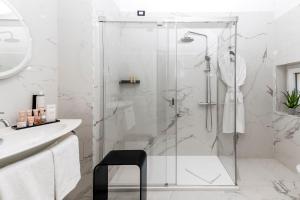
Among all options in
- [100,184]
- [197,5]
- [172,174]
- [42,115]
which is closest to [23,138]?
[42,115]

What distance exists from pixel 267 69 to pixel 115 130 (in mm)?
2433

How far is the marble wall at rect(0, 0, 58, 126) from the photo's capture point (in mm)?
1631

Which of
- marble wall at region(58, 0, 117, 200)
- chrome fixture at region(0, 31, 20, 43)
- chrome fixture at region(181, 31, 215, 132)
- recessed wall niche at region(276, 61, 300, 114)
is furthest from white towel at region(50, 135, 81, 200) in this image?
recessed wall niche at region(276, 61, 300, 114)

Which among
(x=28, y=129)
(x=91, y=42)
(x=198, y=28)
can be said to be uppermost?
(x=198, y=28)

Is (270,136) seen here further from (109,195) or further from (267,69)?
(109,195)

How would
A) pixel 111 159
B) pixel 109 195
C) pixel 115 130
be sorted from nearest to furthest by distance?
pixel 111 159 → pixel 109 195 → pixel 115 130

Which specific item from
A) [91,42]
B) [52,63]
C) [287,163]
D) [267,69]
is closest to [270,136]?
[287,163]

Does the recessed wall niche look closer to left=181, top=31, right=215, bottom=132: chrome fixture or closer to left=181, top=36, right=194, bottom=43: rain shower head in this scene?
left=181, top=31, right=215, bottom=132: chrome fixture

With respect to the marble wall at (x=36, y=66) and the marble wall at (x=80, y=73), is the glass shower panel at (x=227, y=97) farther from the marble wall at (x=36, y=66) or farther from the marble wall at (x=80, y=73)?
the marble wall at (x=36, y=66)

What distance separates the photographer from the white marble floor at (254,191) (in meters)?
2.25

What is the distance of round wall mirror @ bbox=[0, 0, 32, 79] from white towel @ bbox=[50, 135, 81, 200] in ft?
2.07

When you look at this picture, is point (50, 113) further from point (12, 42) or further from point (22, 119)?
point (12, 42)

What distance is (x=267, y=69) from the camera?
135 inches

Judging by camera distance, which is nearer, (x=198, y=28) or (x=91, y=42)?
(x=91, y=42)
